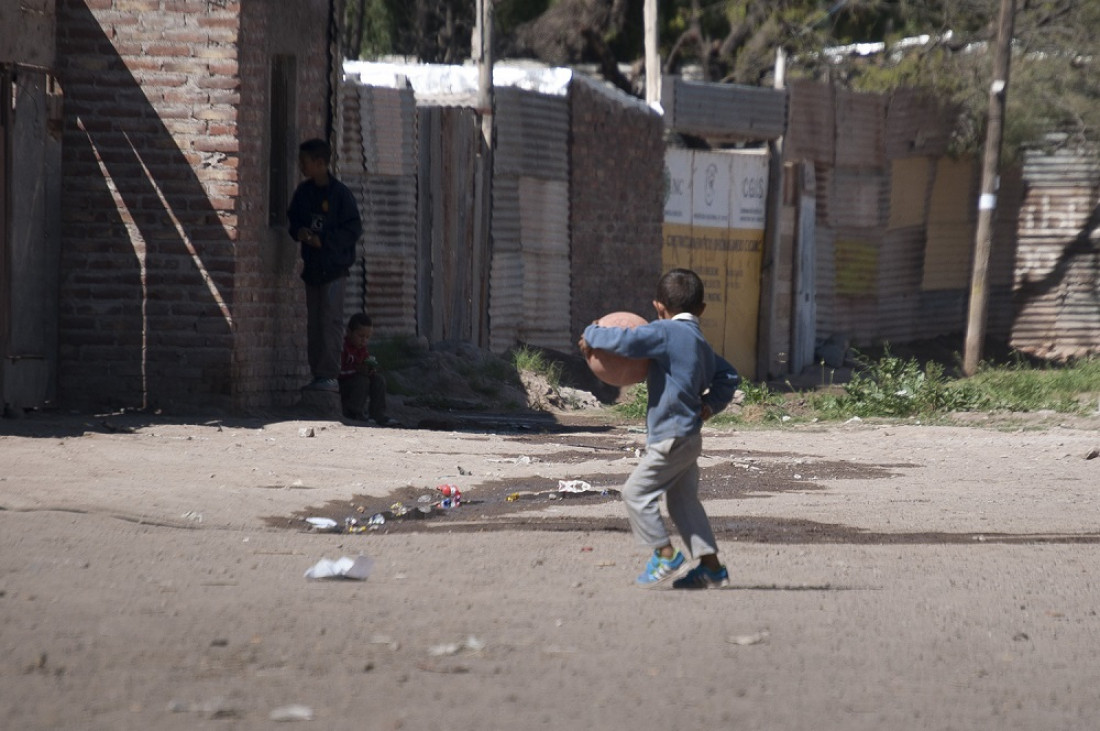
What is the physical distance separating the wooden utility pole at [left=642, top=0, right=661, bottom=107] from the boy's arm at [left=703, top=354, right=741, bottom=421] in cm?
1290

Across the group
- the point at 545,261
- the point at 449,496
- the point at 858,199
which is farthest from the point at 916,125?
the point at 449,496

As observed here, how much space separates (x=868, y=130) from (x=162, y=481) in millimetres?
15872

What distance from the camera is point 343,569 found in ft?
17.7

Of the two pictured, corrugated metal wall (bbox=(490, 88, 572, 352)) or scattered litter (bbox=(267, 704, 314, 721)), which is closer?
scattered litter (bbox=(267, 704, 314, 721))

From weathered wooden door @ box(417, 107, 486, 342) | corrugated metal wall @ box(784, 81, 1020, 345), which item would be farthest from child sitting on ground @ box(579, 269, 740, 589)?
corrugated metal wall @ box(784, 81, 1020, 345)

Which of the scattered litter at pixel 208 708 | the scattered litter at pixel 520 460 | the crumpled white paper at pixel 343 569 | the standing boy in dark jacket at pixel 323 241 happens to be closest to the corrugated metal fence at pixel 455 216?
the standing boy in dark jacket at pixel 323 241

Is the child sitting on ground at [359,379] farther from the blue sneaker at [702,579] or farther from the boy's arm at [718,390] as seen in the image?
the blue sneaker at [702,579]

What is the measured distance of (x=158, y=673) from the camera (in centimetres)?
396

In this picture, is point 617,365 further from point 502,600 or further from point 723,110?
point 723,110

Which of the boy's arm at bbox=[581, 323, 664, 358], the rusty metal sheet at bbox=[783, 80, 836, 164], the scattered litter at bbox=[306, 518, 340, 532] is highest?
the rusty metal sheet at bbox=[783, 80, 836, 164]

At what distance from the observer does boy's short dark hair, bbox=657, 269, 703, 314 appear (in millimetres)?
5883

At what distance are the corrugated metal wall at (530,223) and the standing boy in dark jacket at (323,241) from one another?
5334mm

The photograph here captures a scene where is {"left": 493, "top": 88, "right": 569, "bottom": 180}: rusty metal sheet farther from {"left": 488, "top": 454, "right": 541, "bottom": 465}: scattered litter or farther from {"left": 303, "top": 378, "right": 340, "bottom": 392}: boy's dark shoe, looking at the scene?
{"left": 488, "top": 454, "right": 541, "bottom": 465}: scattered litter

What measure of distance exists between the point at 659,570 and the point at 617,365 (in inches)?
29.7
